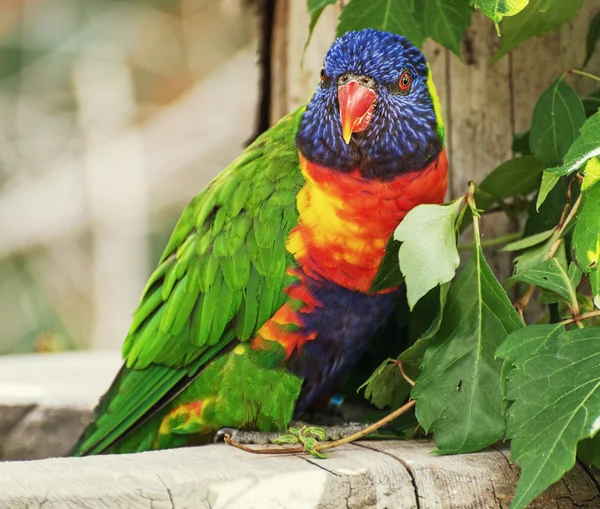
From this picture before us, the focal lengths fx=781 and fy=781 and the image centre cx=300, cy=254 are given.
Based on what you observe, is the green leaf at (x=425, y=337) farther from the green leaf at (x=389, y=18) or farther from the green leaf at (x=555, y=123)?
the green leaf at (x=389, y=18)

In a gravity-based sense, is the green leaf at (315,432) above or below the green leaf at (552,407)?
below

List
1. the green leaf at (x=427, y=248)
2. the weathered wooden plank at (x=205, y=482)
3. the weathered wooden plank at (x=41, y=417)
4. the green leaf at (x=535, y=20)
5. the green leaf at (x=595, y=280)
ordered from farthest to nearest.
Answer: the weathered wooden plank at (x=41, y=417) < the green leaf at (x=535, y=20) < the green leaf at (x=427, y=248) < the green leaf at (x=595, y=280) < the weathered wooden plank at (x=205, y=482)

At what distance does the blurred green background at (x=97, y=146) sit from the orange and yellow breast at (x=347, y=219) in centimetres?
495

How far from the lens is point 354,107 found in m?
2.00

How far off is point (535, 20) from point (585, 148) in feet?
2.44

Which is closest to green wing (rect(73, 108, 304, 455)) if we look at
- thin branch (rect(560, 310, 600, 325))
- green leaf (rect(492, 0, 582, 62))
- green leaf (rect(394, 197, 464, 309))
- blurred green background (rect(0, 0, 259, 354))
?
green leaf (rect(394, 197, 464, 309))

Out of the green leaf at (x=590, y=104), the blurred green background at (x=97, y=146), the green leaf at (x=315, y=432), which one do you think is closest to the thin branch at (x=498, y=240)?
the green leaf at (x=590, y=104)

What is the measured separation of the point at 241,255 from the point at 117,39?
631 centimetres

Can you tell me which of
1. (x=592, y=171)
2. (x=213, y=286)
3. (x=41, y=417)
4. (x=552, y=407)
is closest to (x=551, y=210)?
(x=592, y=171)

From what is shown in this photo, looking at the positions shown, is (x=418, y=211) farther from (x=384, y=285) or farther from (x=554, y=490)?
(x=554, y=490)

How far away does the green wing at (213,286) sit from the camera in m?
2.13

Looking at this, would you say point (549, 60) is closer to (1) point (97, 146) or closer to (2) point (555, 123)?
(2) point (555, 123)

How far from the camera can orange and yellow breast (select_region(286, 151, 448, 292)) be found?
2.06 m

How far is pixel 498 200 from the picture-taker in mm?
2408
